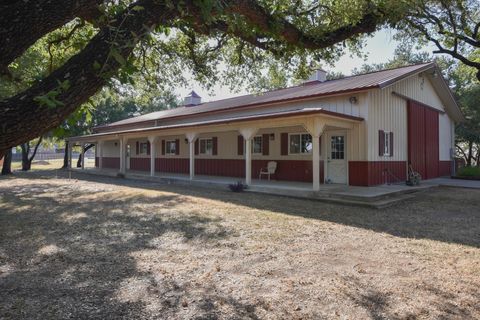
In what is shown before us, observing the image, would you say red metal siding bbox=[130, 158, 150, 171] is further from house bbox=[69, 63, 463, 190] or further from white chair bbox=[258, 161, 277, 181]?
white chair bbox=[258, 161, 277, 181]

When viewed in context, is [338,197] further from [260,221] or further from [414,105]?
[414,105]

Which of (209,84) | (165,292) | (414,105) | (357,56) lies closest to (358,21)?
(357,56)

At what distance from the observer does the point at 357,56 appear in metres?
10.4

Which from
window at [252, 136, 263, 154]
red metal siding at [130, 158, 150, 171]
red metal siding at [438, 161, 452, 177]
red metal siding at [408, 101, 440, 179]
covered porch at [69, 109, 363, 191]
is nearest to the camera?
covered porch at [69, 109, 363, 191]

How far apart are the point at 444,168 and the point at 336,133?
28.7ft

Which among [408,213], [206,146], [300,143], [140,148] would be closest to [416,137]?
[300,143]

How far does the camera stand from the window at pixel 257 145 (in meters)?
15.4

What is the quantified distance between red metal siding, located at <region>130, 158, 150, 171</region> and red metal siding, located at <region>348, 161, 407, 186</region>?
14.2m

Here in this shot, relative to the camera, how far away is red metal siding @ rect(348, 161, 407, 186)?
11727 millimetres

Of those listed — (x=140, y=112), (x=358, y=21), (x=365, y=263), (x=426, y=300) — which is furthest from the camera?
(x=140, y=112)

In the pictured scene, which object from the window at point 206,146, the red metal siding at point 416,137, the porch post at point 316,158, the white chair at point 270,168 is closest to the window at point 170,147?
the window at point 206,146

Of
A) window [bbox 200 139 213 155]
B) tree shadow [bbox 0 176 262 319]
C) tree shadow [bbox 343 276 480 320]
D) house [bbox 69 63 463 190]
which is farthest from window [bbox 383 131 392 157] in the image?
tree shadow [bbox 343 276 480 320]

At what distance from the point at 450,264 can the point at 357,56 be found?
24.5 ft

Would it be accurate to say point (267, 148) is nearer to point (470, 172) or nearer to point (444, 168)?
point (444, 168)
